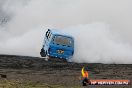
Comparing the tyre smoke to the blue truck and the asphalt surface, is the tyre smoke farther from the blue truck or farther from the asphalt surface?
the asphalt surface

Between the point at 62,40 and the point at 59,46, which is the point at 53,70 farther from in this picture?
the point at 62,40

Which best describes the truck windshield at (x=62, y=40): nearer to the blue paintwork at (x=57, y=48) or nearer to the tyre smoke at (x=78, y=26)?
the blue paintwork at (x=57, y=48)

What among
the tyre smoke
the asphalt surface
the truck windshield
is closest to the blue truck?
the truck windshield

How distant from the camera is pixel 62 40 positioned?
101 feet

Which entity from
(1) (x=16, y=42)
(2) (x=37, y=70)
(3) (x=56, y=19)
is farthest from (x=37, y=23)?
(2) (x=37, y=70)

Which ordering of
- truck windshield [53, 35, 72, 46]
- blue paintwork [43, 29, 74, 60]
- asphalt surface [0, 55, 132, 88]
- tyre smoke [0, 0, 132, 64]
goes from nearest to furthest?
asphalt surface [0, 55, 132, 88], blue paintwork [43, 29, 74, 60], truck windshield [53, 35, 72, 46], tyre smoke [0, 0, 132, 64]

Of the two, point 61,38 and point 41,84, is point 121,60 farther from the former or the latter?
point 41,84

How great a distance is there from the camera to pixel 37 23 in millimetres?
55375

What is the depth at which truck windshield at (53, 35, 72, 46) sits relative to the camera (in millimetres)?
30594

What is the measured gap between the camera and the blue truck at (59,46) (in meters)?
30.2

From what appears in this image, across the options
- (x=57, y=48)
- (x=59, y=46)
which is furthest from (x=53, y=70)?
(x=59, y=46)

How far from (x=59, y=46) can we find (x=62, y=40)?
67 centimetres

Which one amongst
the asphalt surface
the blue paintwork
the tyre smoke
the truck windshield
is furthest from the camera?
the tyre smoke

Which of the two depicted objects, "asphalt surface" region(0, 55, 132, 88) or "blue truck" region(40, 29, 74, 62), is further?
"blue truck" region(40, 29, 74, 62)
